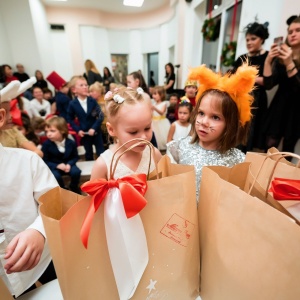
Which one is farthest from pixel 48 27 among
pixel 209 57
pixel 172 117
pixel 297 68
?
pixel 297 68

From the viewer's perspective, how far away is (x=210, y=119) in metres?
0.79

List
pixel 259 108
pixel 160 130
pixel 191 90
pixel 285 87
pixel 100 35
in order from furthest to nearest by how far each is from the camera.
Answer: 1. pixel 100 35
2. pixel 160 130
3. pixel 191 90
4. pixel 259 108
5. pixel 285 87

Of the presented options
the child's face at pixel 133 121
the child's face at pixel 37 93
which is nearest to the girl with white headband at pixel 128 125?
the child's face at pixel 133 121

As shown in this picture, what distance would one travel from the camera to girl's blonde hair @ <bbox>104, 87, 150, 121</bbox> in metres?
0.80

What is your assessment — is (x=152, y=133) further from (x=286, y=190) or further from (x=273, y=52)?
(x=273, y=52)

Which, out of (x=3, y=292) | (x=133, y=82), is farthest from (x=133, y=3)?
(x=3, y=292)

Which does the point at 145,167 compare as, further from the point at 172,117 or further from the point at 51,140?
the point at 172,117

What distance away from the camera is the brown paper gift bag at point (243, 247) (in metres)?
0.34

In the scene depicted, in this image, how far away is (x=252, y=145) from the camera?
1.79 m

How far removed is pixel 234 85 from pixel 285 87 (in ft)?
3.44

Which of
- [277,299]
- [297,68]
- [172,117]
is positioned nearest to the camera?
[277,299]

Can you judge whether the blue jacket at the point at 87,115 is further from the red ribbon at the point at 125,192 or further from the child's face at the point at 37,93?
the red ribbon at the point at 125,192

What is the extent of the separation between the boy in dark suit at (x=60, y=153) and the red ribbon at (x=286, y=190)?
163 cm

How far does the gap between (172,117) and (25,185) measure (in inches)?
114
